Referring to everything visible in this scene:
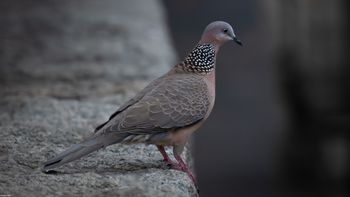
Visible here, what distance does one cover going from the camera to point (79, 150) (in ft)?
13.1

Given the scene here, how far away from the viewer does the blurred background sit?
916cm

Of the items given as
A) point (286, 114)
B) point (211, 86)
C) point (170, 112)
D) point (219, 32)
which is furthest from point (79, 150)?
point (286, 114)

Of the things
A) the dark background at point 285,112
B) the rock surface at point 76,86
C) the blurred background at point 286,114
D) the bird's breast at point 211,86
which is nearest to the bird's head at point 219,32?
the bird's breast at point 211,86

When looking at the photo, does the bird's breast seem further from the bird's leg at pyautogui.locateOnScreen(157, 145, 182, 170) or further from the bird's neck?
the bird's leg at pyautogui.locateOnScreen(157, 145, 182, 170)

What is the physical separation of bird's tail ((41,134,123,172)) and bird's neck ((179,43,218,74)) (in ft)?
2.14

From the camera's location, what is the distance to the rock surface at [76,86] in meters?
4.08

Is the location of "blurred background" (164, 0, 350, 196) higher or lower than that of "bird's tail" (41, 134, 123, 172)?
lower

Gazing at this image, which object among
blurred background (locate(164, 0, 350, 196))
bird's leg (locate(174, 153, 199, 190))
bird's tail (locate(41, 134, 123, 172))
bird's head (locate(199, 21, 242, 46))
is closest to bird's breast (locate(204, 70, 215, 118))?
bird's head (locate(199, 21, 242, 46))

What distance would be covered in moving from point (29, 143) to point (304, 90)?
5.07 meters

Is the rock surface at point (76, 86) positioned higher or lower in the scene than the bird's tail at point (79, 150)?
lower

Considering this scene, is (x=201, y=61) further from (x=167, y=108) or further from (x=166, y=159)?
(x=166, y=159)

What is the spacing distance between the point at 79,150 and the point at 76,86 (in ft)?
7.17

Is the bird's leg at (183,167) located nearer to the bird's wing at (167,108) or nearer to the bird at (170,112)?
the bird at (170,112)

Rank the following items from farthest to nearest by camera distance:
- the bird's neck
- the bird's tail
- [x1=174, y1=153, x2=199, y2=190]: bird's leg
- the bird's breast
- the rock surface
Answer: the bird's neck → the bird's breast → [x1=174, y1=153, x2=199, y2=190]: bird's leg → the rock surface → the bird's tail
